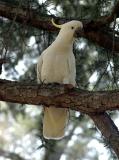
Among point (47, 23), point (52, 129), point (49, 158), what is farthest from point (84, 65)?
point (49, 158)

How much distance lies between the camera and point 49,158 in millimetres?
6258

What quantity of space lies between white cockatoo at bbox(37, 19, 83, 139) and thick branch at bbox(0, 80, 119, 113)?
361 mm

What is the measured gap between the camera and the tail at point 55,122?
2605 millimetres

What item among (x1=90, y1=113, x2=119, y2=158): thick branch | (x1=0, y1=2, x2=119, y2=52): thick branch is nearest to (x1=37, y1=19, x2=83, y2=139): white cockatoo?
(x1=0, y1=2, x2=119, y2=52): thick branch

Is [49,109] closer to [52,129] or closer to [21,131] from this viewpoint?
[52,129]

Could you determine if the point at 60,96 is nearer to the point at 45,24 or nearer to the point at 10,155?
the point at 45,24

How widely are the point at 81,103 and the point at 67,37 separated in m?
0.63

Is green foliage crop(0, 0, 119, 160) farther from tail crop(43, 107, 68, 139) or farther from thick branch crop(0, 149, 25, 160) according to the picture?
thick branch crop(0, 149, 25, 160)

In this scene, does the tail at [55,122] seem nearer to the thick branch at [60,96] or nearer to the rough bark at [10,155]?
the thick branch at [60,96]

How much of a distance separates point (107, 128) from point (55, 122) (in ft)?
1.78

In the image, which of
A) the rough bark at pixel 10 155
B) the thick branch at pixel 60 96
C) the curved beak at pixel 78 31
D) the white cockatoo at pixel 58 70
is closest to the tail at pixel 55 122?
the white cockatoo at pixel 58 70

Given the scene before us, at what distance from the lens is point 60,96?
2.19 m

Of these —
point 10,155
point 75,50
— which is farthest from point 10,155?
point 75,50

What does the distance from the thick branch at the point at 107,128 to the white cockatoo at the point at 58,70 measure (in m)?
0.46
